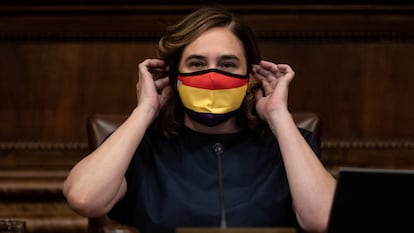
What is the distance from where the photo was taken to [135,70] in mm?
2742

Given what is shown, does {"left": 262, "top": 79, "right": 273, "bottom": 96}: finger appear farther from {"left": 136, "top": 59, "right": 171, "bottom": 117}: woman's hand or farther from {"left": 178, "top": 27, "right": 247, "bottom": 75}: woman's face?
{"left": 136, "top": 59, "right": 171, "bottom": 117}: woman's hand

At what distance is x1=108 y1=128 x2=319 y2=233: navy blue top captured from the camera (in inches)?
71.4

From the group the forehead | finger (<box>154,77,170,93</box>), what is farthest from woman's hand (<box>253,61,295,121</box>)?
finger (<box>154,77,170,93</box>)

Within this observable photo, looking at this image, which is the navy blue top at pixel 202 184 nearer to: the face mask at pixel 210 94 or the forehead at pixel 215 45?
the face mask at pixel 210 94

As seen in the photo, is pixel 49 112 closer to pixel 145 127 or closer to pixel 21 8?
pixel 21 8

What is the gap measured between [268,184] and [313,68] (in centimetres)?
97

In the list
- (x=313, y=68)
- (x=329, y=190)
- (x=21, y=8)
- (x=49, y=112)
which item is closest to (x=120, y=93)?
(x=49, y=112)

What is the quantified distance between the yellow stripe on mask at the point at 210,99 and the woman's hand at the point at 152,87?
3.4 inches

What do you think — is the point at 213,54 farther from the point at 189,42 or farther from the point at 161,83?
the point at 161,83

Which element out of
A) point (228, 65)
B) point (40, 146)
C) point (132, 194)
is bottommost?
point (40, 146)

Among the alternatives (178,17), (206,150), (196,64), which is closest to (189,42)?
(196,64)

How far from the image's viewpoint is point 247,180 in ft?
6.28

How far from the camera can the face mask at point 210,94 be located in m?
1.92

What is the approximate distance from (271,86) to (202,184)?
0.37 metres
